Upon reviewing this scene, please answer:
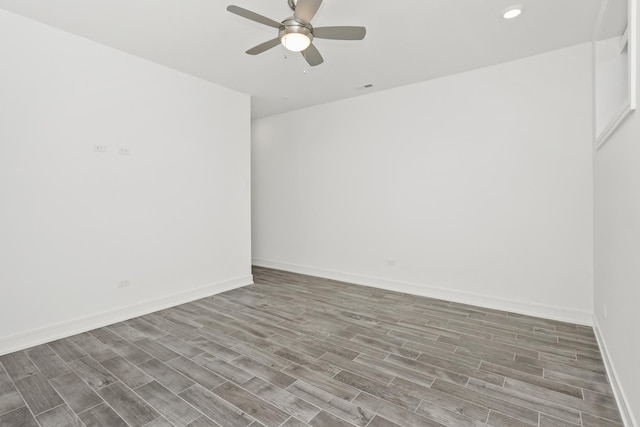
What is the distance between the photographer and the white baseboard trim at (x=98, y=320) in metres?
2.81

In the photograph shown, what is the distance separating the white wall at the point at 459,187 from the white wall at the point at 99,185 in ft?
5.58

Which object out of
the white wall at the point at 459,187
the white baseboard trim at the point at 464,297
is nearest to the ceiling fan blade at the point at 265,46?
the white wall at the point at 459,187

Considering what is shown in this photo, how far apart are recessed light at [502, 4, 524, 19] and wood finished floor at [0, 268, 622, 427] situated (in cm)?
299

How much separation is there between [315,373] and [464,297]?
2.54 m

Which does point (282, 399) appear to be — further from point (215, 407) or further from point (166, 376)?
point (166, 376)

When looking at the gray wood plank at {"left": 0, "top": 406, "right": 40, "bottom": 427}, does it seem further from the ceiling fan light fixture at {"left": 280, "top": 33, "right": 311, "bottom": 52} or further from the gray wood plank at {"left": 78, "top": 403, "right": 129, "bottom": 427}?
the ceiling fan light fixture at {"left": 280, "top": 33, "right": 311, "bottom": 52}

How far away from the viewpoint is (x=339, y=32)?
2330mm

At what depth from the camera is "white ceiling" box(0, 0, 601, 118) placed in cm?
267

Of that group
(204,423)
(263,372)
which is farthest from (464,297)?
(204,423)

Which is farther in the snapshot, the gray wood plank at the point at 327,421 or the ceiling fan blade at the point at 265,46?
the ceiling fan blade at the point at 265,46

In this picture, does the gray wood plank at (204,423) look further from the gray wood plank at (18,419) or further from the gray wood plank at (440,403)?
the gray wood plank at (440,403)

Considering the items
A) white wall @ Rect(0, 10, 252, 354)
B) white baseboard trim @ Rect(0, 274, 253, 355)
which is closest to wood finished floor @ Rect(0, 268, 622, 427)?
white baseboard trim @ Rect(0, 274, 253, 355)

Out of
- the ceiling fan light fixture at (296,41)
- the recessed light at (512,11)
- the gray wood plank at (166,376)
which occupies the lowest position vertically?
the gray wood plank at (166,376)

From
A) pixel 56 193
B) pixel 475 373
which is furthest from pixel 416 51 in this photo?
pixel 56 193
